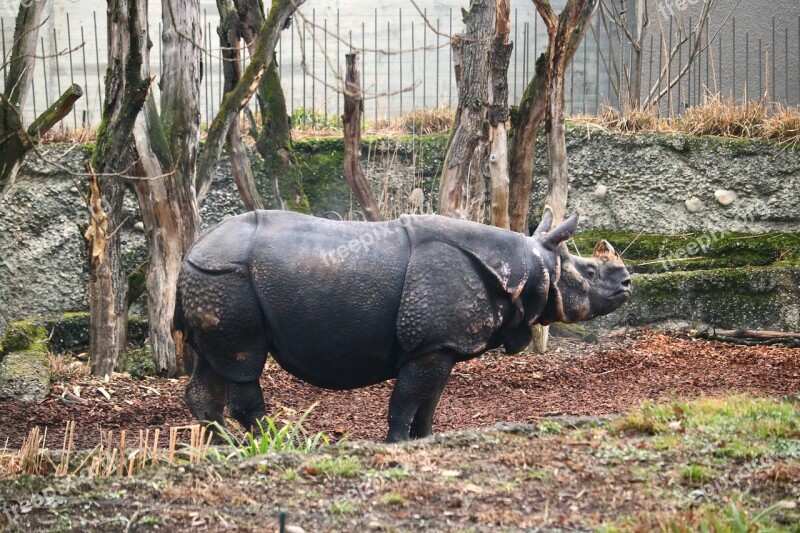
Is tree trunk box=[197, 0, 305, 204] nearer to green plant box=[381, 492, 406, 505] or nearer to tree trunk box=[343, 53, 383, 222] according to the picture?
tree trunk box=[343, 53, 383, 222]

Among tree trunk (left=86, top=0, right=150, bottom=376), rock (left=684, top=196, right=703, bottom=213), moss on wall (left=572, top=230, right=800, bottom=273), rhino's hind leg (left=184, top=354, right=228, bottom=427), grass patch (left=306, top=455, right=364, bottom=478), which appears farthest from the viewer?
rock (left=684, top=196, right=703, bottom=213)

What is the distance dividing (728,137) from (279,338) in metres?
8.43

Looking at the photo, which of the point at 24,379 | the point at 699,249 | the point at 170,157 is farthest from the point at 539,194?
the point at 24,379

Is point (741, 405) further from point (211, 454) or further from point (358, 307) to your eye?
point (211, 454)

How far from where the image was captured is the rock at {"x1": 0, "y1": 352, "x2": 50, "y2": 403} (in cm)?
884

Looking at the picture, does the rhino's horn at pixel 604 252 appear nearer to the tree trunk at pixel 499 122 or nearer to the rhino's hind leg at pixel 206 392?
the tree trunk at pixel 499 122

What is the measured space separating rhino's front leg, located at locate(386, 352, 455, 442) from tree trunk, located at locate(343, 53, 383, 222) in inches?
179

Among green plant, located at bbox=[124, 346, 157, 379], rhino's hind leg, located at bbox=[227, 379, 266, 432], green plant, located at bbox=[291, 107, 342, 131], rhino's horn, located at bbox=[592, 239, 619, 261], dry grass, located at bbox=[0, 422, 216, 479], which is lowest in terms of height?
green plant, located at bbox=[124, 346, 157, 379]

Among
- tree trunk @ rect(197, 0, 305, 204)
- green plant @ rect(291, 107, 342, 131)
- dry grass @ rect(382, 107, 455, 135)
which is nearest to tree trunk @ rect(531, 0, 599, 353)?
tree trunk @ rect(197, 0, 305, 204)

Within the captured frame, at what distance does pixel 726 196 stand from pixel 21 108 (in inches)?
342

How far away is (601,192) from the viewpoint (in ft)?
44.0

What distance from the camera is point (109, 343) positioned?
9797 mm

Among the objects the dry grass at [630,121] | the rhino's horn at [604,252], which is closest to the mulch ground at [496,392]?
the rhino's horn at [604,252]

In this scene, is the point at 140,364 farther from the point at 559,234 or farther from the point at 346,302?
the point at 559,234
